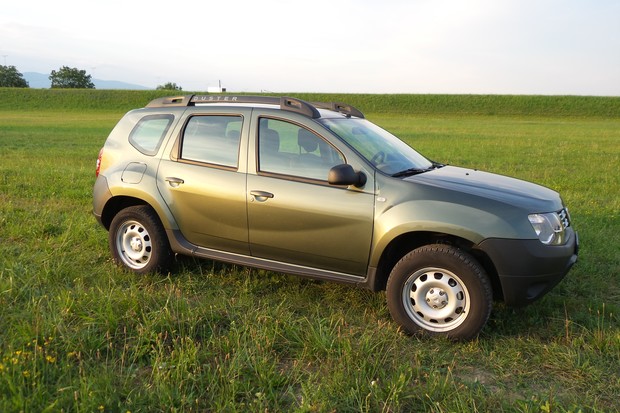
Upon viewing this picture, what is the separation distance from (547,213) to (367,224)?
133cm

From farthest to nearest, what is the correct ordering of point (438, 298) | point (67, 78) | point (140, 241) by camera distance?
point (67, 78) < point (140, 241) < point (438, 298)

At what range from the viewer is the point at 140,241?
5090mm

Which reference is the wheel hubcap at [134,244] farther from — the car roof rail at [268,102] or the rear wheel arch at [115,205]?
the car roof rail at [268,102]

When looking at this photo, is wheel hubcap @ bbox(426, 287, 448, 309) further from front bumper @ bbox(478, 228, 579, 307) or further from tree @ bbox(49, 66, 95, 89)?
tree @ bbox(49, 66, 95, 89)

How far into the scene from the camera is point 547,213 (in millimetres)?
3939

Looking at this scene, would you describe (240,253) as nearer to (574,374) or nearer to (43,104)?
(574,374)

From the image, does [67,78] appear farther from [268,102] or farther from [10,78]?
[268,102]

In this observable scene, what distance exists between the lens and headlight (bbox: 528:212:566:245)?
12.6 feet

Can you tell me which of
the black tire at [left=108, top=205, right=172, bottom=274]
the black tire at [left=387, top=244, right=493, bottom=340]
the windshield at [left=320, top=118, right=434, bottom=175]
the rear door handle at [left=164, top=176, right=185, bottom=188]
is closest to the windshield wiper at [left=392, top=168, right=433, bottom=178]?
the windshield at [left=320, top=118, right=434, bottom=175]

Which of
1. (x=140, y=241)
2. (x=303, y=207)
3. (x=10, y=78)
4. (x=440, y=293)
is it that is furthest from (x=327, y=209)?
(x=10, y=78)

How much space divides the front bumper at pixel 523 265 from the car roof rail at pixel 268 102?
71.8 inches

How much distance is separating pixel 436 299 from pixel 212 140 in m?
2.40

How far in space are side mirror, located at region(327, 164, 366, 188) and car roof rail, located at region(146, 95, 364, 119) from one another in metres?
0.70

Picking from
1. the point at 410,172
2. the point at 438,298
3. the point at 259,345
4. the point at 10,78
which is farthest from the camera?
the point at 10,78
